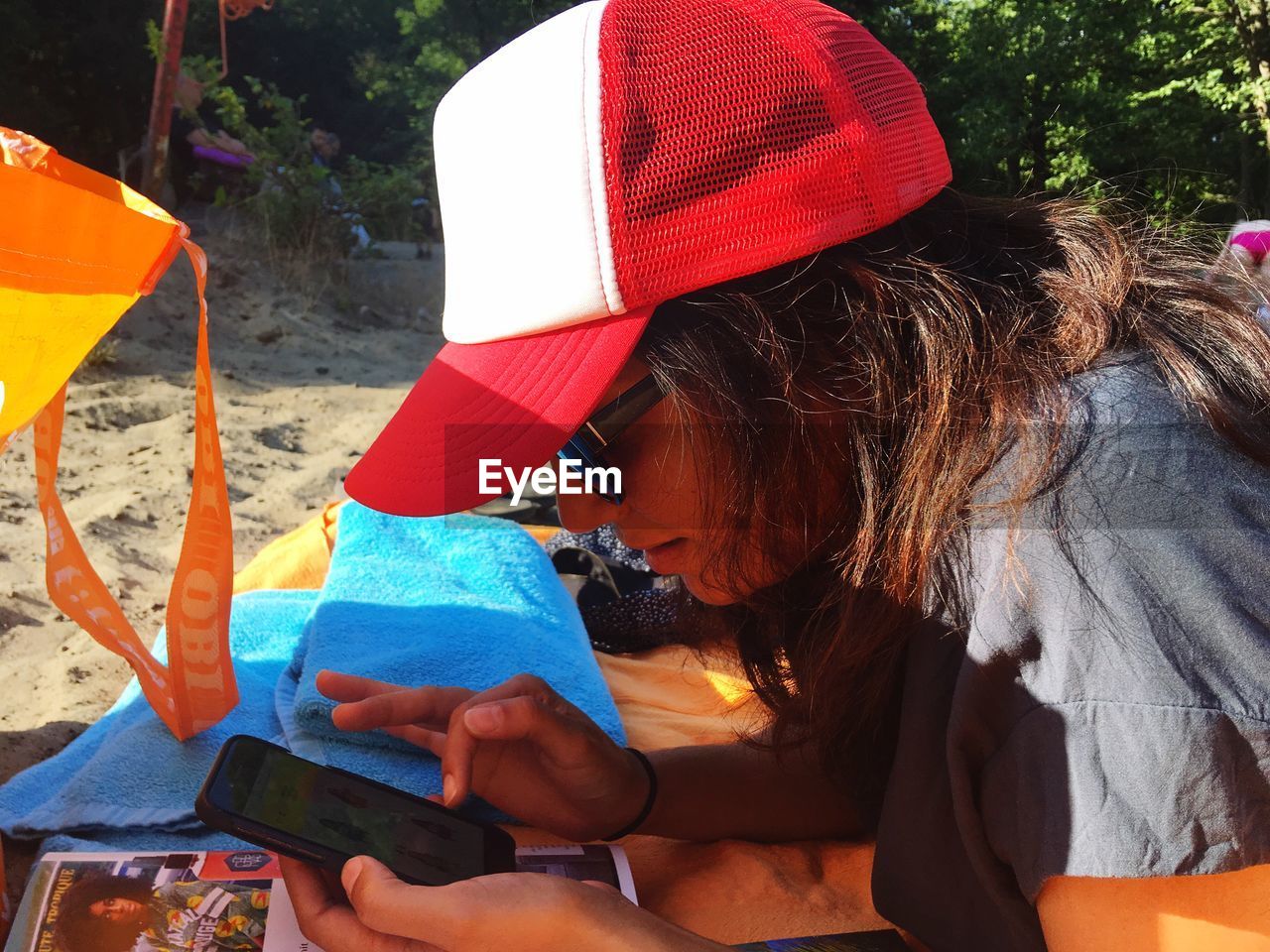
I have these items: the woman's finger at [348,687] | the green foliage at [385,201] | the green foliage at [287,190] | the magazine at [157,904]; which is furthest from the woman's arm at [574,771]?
the green foliage at [385,201]

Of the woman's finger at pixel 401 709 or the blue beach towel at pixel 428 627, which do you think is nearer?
the woman's finger at pixel 401 709

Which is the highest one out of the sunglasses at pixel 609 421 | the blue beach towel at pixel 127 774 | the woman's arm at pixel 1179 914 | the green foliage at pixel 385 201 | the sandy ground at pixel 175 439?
the sunglasses at pixel 609 421

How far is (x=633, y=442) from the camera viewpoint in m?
0.95

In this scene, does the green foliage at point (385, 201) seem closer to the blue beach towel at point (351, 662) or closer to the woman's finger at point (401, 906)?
the blue beach towel at point (351, 662)

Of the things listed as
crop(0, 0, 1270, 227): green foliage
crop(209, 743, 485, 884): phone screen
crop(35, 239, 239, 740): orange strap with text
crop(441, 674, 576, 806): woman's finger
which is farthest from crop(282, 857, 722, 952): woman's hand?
crop(0, 0, 1270, 227): green foliage

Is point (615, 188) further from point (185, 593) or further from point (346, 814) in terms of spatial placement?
point (185, 593)

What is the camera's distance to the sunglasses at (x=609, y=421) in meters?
0.92

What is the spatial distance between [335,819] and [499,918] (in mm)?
276

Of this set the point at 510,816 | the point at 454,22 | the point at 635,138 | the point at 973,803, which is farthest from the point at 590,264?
the point at 454,22

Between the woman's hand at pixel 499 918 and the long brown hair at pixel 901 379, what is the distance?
30 centimetres

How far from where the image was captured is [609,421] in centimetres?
93

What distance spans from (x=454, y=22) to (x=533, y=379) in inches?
324

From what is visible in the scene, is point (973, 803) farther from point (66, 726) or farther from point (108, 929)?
point (66, 726)

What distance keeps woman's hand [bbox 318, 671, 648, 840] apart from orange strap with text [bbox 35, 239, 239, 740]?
196mm
